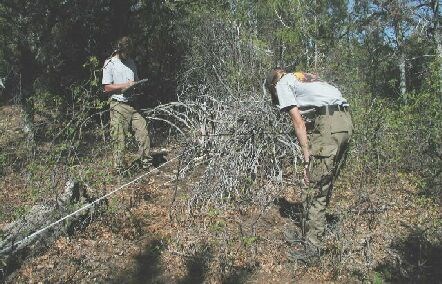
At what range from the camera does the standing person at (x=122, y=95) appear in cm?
561

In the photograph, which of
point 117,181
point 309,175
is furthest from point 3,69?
point 309,175

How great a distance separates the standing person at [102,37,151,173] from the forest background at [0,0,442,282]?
319 millimetres

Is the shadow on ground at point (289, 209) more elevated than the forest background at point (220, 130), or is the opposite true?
the forest background at point (220, 130)

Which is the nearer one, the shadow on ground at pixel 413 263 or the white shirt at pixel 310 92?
the shadow on ground at pixel 413 263

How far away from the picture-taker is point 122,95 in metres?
5.70

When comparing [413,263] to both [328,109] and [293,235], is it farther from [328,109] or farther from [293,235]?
[328,109]

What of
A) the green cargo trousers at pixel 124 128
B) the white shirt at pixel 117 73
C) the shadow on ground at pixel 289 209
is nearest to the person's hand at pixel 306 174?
the shadow on ground at pixel 289 209

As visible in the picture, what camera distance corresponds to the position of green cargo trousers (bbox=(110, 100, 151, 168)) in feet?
17.1

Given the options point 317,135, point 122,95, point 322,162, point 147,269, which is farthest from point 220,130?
point 147,269

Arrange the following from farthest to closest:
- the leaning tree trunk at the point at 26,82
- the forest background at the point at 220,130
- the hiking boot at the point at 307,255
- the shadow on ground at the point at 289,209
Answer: the leaning tree trunk at the point at 26,82 → the shadow on ground at the point at 289,209 → the forest background at the point at 220,130 → the hiking boot at the point at 307,255

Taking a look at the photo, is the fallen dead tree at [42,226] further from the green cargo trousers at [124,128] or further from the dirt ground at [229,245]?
the green cargo trousers at [124,128]

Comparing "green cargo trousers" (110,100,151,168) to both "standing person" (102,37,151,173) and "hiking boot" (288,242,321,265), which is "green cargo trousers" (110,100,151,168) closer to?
"standing person" (102,37,151,173)

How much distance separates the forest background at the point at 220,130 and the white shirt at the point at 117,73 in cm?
31

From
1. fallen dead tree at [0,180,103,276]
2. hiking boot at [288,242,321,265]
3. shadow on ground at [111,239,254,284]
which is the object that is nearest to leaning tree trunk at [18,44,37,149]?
fallen dead tree at [0,180,103,276]
